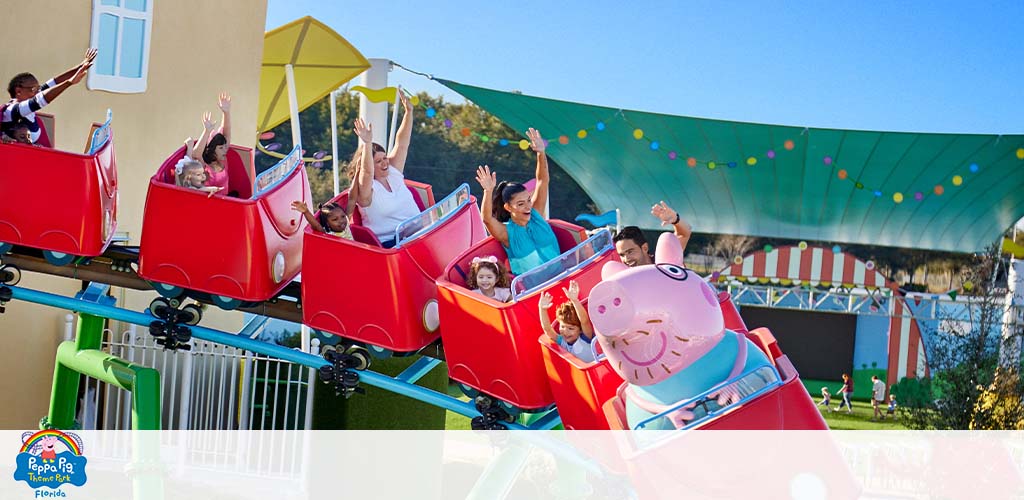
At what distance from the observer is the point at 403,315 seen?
349 cm

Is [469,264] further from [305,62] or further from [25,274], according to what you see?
[305,62]

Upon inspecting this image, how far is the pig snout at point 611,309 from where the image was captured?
8.50ft

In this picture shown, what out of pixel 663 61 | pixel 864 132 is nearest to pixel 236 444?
pixel 864 132

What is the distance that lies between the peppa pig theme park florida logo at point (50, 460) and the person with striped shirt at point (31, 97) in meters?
1.24

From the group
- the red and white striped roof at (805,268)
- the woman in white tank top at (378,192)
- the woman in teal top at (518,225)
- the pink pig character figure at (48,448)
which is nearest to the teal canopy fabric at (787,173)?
the red and white striped roof at (805,268)

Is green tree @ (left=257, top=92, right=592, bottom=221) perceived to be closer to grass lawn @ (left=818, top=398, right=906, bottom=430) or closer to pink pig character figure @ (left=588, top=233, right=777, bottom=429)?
grass lawn @ (left=818, top=398, right=906, bottom=430)

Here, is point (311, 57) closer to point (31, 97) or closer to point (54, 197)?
point (31, 97)

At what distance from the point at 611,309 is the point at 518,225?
1044mm

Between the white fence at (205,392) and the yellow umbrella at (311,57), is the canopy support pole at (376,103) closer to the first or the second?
the yellow umbrella at (311,57)

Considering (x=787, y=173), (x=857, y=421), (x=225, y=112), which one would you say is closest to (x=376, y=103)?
(x=225, y=112)

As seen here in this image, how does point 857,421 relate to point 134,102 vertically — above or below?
below

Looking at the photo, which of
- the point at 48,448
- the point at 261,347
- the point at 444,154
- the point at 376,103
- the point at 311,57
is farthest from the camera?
the point at 444,154

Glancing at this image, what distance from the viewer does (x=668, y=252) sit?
2.74 meters

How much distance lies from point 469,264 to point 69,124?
3.12 m
